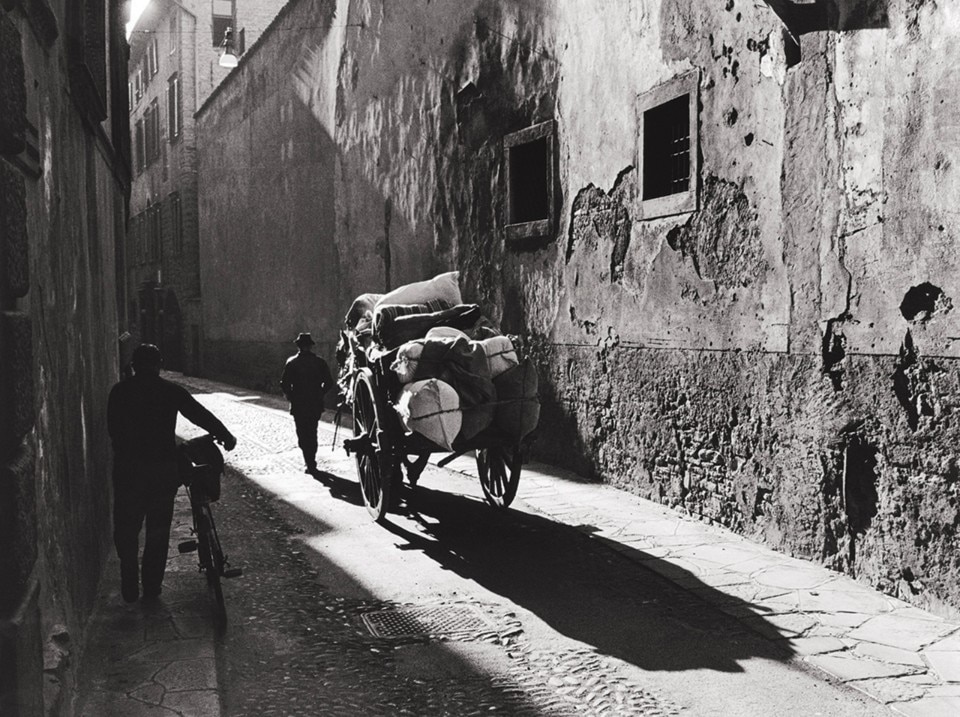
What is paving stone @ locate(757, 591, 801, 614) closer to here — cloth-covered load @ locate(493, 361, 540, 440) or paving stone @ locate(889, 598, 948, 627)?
paving stone @ locate(889, 598, 948, 627)

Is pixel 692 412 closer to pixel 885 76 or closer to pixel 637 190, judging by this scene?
pixel 637 190

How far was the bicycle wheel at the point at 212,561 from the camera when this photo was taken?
527cm

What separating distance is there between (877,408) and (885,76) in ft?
6.47

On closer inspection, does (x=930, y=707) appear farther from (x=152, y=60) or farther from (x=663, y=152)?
(x=152, y=60)

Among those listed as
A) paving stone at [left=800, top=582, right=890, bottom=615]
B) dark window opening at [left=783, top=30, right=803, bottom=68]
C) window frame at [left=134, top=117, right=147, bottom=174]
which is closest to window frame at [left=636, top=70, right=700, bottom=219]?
dark window opening at [left=783, top=30, right=803, bottom=68]

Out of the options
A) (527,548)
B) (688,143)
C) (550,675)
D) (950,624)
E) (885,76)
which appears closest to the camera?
(550,675)

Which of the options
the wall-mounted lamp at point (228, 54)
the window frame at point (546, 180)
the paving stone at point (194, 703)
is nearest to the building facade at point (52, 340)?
the paving stone at point (194, 703)

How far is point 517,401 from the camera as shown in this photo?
23.8 ft

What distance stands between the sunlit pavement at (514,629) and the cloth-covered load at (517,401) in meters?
0.82

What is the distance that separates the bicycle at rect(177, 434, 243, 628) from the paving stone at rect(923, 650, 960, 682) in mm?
3534

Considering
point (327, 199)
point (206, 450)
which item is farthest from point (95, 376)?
point (327, 199)

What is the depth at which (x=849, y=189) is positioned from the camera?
6.11 meters

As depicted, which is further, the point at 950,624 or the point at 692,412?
the point at 692,412

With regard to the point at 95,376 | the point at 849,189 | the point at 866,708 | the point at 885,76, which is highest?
the point at 885,76
